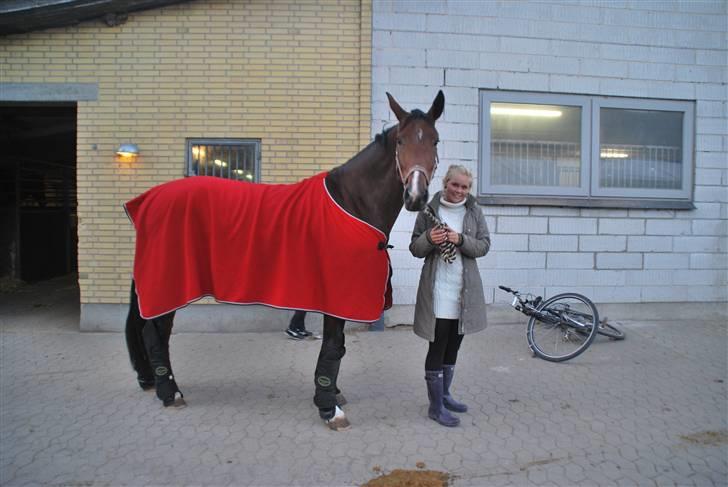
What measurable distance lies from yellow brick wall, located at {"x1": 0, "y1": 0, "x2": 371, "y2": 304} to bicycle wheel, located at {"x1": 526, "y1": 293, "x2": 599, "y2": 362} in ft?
10.1

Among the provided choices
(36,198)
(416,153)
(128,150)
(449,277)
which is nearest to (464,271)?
(449,277)

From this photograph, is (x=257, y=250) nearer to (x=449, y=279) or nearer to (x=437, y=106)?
(x=449, y=279)

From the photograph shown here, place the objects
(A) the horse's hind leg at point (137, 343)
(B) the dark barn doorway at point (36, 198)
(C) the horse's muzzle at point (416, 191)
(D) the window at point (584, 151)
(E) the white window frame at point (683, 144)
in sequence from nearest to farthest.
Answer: (C) the horse's muzzle at point (416, 191)
(A) the horse's hind leg at point (137, 343)
(D) the window at point (584, 151)
(E) the white window frame at point (683, 144)
(B) the dark barn doorway at point (36, 198)

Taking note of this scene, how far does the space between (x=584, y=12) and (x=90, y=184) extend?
22.8 feet

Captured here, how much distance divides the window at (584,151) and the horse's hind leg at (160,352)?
4.29m

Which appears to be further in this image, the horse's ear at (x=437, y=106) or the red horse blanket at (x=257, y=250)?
the red horse blanket at (x=257, y=250)

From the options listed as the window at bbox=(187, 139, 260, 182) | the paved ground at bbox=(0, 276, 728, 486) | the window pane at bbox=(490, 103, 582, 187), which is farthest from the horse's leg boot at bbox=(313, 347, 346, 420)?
the window pane at bbox=(490, 103, 582, 187)

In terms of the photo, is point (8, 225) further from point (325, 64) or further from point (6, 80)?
point (325, 64)

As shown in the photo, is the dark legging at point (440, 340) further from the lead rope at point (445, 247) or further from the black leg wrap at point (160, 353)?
the black leg wrap at point (160, 353)

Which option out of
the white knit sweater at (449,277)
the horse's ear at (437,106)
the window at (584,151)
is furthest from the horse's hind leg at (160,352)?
the window at (584,151)

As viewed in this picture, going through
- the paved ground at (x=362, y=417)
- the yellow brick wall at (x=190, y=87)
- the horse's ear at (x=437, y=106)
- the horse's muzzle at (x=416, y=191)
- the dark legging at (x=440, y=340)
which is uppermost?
the yellow brick wall at (x=190, y=87)

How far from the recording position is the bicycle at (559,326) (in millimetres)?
5145

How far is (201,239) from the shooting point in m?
3.61

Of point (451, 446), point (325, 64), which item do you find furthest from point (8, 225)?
point (451, 446)
